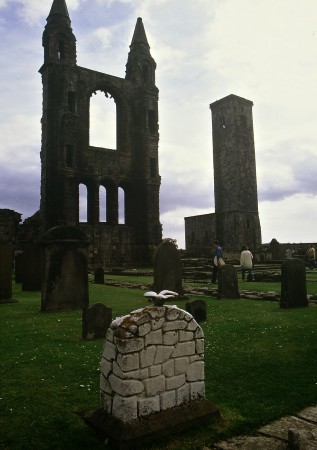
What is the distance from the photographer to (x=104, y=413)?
9.74ft

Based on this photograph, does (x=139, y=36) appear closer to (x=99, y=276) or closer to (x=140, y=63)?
(x=140, y=63)

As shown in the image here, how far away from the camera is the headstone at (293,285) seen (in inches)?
340

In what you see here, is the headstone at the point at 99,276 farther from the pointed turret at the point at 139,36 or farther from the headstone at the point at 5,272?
the pointed turret at the point at 139,36

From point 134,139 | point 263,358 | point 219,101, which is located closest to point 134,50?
point 134,139

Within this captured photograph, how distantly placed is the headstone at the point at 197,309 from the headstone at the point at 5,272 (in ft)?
19.4

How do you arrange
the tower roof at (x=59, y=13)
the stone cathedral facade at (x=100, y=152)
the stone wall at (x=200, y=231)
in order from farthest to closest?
the stone wall at (x=200, y=231), the tower roof at (x=59, y=13), the stone cathedral facade at (x=100, y=152)

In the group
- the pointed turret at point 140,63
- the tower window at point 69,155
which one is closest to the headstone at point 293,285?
the tower window at point 69,155

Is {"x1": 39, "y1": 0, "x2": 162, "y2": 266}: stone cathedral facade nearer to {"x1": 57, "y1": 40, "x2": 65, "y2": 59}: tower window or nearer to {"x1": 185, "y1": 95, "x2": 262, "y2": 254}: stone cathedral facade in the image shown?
{"x1": 57, "y1": 40, "x2": 65, "y2": 59}: tower window

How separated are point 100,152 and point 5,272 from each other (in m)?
20.8

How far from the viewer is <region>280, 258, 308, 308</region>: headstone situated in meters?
8.63

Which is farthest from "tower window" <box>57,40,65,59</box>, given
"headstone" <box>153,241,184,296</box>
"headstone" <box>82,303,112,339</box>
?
"headstone" <box>82,303,112,339</box>

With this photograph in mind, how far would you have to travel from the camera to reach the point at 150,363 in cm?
291

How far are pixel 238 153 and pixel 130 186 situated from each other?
65.0 ft

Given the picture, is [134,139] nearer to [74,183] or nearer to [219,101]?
[74,183]
